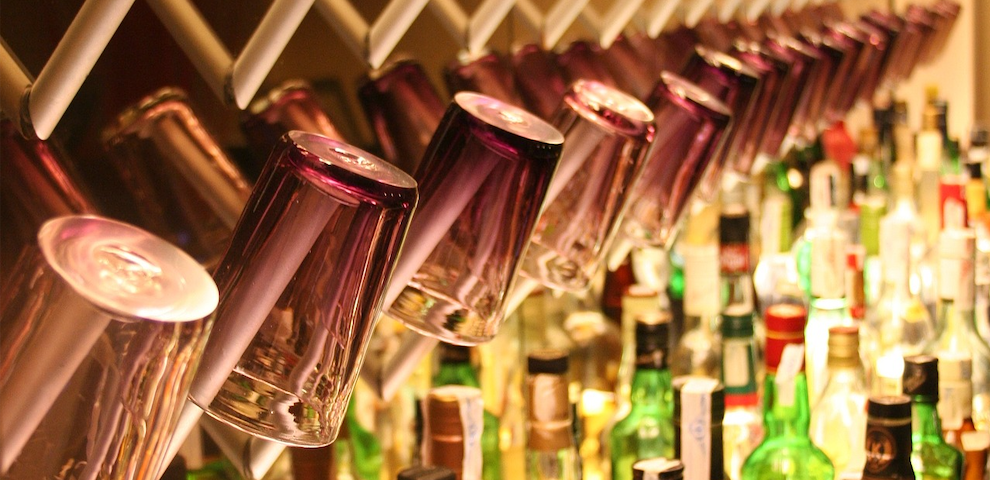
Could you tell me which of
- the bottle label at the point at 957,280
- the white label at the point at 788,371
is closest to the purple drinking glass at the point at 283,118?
the white label at the point at 788,371

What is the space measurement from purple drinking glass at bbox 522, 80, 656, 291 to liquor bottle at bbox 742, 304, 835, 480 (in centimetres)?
42

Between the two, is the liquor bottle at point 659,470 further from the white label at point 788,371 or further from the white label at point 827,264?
the white label at point 827,264

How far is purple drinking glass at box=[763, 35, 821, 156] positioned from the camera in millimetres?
1128

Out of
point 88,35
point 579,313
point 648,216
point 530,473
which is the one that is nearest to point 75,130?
point 88,35

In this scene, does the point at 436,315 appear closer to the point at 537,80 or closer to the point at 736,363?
the point at 537,80

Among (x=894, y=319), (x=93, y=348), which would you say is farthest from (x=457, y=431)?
(x=894, y=319)

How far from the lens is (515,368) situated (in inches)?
48.6

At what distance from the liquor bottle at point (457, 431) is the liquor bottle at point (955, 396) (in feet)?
1.66

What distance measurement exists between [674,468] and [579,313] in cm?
66

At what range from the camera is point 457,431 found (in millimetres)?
774

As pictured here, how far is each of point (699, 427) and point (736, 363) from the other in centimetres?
28

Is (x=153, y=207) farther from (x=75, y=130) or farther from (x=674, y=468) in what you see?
(x=674, y=468)

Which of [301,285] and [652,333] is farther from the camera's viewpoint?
[652,333]

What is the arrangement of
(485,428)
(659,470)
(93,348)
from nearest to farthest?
1. (93,348)
2. (659,470)
3. (485,428)
